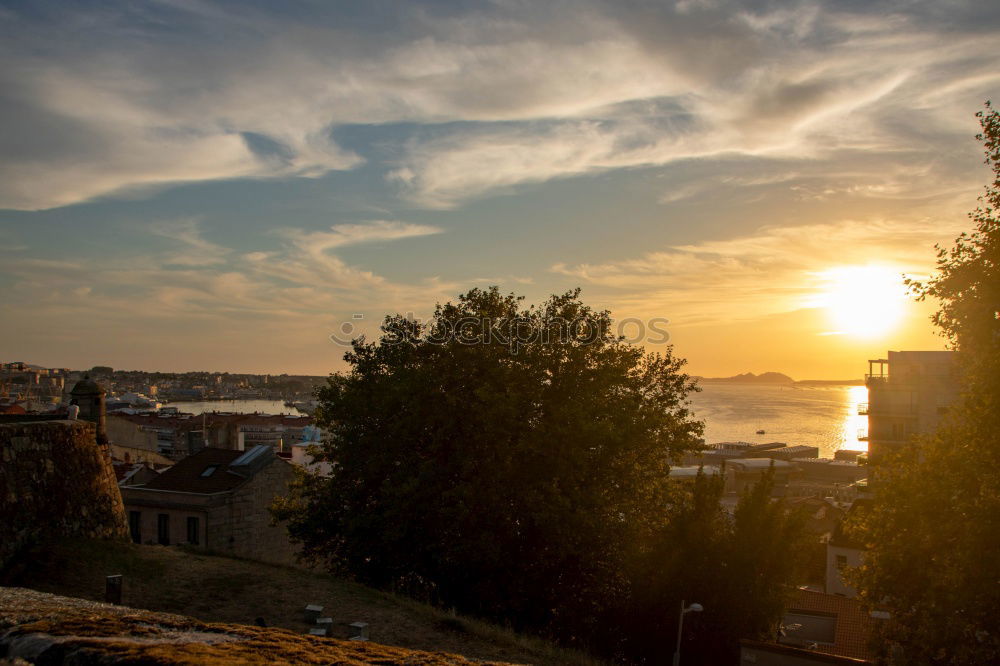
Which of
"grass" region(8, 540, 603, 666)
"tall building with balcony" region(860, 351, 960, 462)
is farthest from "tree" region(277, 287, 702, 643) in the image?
"tall building with balcony" region(860, 351, 960, 462)

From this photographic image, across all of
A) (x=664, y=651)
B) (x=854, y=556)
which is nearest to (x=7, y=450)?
(x=664, y=651)

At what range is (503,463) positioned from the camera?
21.3m

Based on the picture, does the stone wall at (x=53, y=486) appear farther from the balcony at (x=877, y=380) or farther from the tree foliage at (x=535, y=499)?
the balcony at (x=877, y=380)

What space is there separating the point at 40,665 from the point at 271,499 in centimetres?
2822

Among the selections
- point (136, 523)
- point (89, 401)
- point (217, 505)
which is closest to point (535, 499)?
point (89, 401)

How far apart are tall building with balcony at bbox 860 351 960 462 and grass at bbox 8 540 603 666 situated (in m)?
39.0

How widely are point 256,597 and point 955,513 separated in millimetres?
14932

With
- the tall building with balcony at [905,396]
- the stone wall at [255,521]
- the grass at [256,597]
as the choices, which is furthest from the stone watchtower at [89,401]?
the tall building with balcony at [905,396]

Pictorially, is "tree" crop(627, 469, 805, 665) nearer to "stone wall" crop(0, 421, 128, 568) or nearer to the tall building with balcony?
"stone wall" crop(0, 421, 128, 568)

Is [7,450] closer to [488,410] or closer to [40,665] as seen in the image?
[488,410]

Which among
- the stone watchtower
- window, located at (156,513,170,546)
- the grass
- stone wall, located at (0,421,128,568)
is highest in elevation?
the stone watchtower

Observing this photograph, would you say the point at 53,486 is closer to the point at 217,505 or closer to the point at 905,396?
the point at 217,505

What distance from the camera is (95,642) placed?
606 centimetres

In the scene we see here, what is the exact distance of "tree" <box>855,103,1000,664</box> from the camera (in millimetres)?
12672
